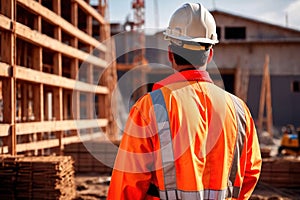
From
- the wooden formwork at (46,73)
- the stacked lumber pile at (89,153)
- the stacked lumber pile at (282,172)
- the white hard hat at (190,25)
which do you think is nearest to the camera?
the white hard hat at (190,25)

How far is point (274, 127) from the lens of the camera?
2664 cm

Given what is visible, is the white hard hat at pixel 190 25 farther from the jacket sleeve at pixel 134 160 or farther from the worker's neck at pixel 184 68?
the jacket sleeve at pixel 134 160

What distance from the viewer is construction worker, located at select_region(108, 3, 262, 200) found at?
7.11 feet

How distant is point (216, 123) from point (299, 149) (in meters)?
12.4

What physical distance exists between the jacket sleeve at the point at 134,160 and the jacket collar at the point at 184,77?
0.21m

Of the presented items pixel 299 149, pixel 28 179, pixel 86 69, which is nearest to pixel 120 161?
pixel 28 179

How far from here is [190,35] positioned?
239cm

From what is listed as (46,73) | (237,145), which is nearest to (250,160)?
(237,145)

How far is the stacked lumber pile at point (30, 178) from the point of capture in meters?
5.73

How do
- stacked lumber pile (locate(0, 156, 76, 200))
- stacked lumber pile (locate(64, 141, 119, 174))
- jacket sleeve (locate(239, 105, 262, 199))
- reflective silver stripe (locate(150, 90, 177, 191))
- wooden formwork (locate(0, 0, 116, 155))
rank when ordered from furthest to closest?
stacked lumber pile (locate(64, 141, 119, 174)) → wooden formwork (locate(0, 0, 116, 155)) → stacked lumber pile (locate(0, 156, 76, 200)) → jacket sleeve (locate(239, 105, 262, 199)) → reflective silver stripe (locate(150, 90, 177, 191))

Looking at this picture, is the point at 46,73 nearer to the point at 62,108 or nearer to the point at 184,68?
the point at 62,108

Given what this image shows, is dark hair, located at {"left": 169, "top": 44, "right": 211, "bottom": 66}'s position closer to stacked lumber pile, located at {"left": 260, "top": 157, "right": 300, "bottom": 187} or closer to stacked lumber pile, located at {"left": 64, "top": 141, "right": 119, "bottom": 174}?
stacked lumber pile, located at {"left": 64, "top": 141, "right": 119, "bottom": 174}

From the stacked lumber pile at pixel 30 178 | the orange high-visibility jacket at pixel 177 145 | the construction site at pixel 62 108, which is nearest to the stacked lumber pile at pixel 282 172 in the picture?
the construction site at pixel 62 108

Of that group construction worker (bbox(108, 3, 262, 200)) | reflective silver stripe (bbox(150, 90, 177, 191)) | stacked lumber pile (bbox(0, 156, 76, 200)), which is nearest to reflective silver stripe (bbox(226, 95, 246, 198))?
construction worker (bbox(108, 3, 262, 200))
